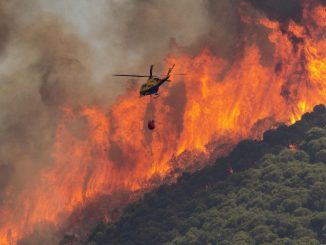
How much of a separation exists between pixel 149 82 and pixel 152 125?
818 centimetres

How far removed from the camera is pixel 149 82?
587 feet

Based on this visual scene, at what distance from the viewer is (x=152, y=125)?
17512 cm
